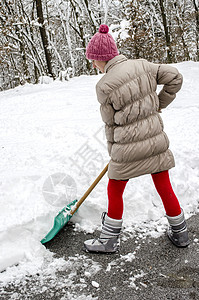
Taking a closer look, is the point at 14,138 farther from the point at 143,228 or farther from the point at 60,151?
the point at 143,228

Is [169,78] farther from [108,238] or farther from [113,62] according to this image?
[108,238]

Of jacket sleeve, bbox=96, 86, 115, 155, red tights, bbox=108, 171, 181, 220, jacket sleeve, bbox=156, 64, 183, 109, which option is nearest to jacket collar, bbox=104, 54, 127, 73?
jacket sleeve, bbox=96, 86, 115, 155

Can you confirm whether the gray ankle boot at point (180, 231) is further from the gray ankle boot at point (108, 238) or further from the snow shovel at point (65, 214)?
the snow shovel at point (65, 214)

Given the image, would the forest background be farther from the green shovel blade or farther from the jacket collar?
the jacket collar

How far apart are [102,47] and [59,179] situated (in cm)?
167

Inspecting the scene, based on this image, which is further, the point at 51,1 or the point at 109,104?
the point at 51,1

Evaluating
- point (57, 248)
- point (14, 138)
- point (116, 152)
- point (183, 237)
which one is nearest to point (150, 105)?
point (116, 152)

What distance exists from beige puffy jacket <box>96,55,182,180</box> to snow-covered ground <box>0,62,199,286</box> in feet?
2.81

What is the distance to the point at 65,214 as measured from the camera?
2.72 m

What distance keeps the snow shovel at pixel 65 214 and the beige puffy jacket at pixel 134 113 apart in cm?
49

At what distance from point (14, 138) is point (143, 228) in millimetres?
2519

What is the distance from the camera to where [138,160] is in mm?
2154

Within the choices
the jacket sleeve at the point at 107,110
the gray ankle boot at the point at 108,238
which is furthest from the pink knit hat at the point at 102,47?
the gray ankle boot at the point at 108,238

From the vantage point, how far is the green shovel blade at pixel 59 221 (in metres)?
2.54
